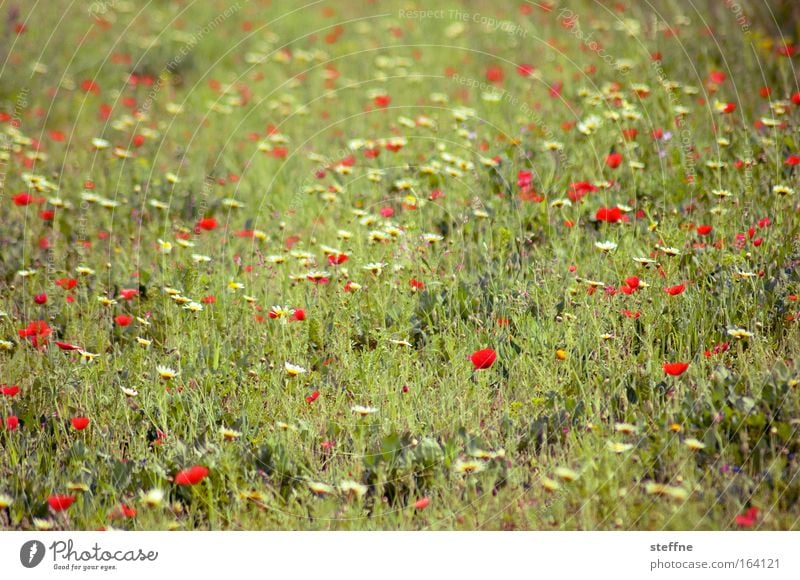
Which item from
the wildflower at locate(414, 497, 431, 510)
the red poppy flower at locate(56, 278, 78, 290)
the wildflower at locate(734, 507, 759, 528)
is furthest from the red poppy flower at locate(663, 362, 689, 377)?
the red poppy flower at locate(56, 278, 78, 290)

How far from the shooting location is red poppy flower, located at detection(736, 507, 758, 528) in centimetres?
286

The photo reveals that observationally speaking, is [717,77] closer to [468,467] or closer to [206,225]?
[206,225]

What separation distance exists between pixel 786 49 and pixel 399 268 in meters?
3.35

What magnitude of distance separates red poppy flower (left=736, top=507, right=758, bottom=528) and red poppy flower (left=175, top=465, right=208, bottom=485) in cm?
175

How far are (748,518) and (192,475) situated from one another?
1826 millimetres

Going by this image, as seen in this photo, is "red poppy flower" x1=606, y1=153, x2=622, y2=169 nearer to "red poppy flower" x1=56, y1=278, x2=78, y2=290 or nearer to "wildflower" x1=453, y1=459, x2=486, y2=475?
"wildflower" x1=453, y1=459, x2=486, y2=475

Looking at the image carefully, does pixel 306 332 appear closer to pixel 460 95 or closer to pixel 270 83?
pixel 460 95

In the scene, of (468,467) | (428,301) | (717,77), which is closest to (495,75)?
(717,77)

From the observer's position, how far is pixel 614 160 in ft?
16.6

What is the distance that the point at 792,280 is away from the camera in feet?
12.5
